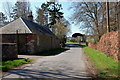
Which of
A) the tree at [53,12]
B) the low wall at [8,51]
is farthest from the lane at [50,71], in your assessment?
the tree at [53,12]

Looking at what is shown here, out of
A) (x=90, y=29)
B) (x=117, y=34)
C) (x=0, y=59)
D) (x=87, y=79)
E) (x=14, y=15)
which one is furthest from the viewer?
(x=14, y=15)

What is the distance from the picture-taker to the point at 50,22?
163 feet

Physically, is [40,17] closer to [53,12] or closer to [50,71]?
[53,12]

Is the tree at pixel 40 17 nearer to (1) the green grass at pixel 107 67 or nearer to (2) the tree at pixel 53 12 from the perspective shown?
(2) the tree at pixel 53 12

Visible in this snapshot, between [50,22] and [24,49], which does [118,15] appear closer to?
[24,49]

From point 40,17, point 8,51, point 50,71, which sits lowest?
point 50,71

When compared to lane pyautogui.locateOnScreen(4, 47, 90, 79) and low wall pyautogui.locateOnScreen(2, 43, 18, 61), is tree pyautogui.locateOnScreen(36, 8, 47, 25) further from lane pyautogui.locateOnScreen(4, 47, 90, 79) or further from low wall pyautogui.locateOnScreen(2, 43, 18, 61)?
lane pyautogui.locateOnScreen(4, 47, 90, 79)

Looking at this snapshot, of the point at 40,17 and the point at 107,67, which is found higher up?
the point at 40,17

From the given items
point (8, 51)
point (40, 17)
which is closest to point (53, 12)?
point (40, 17)

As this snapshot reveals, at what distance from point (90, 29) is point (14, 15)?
3052 cm

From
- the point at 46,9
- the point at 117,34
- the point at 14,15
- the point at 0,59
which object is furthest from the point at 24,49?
the point at 46,9

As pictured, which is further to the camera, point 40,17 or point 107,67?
point 40,17

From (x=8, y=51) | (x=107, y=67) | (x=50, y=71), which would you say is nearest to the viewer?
(x=50, y=71)

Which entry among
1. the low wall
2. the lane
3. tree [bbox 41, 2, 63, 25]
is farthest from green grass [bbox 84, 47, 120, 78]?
tree [bbox 41, 2, 63, 25]
